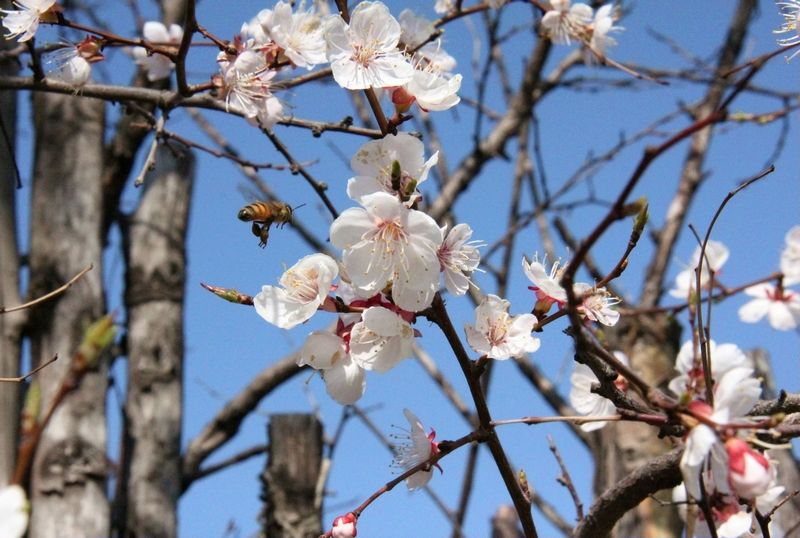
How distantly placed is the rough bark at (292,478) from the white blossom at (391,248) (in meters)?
1.63

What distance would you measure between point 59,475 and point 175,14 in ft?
5.72

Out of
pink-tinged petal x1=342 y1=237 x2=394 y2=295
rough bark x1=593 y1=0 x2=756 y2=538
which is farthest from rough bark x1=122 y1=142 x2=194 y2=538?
pink-tinged petal x1=342 y1=237 x2=394 y2=295

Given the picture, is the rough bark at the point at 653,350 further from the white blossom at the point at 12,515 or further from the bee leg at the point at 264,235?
the white blossom at the point at 12,515

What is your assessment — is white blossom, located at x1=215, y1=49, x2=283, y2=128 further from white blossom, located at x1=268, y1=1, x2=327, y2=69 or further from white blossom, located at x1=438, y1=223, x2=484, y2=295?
white blossom, located at x1=438, y1=223, x2=484, y2=295

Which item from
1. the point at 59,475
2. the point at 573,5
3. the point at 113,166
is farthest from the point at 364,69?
the point at 113,166

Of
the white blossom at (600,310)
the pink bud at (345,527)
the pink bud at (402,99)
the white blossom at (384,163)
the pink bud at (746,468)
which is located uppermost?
the pink bud at (402,99)

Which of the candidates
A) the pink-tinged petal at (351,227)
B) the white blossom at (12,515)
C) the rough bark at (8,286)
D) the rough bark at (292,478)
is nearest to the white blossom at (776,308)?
the rough bark at (292,478)

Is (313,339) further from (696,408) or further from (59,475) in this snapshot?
(59,475)

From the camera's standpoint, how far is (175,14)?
304 centimetres

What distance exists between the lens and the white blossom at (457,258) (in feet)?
3.19

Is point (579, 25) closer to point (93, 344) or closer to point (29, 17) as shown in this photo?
point (29, 17)

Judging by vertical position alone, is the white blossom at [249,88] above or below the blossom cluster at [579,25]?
below

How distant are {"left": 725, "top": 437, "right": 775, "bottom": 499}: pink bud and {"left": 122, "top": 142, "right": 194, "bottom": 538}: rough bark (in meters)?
1.90

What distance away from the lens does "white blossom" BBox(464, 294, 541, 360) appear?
3.18ft
